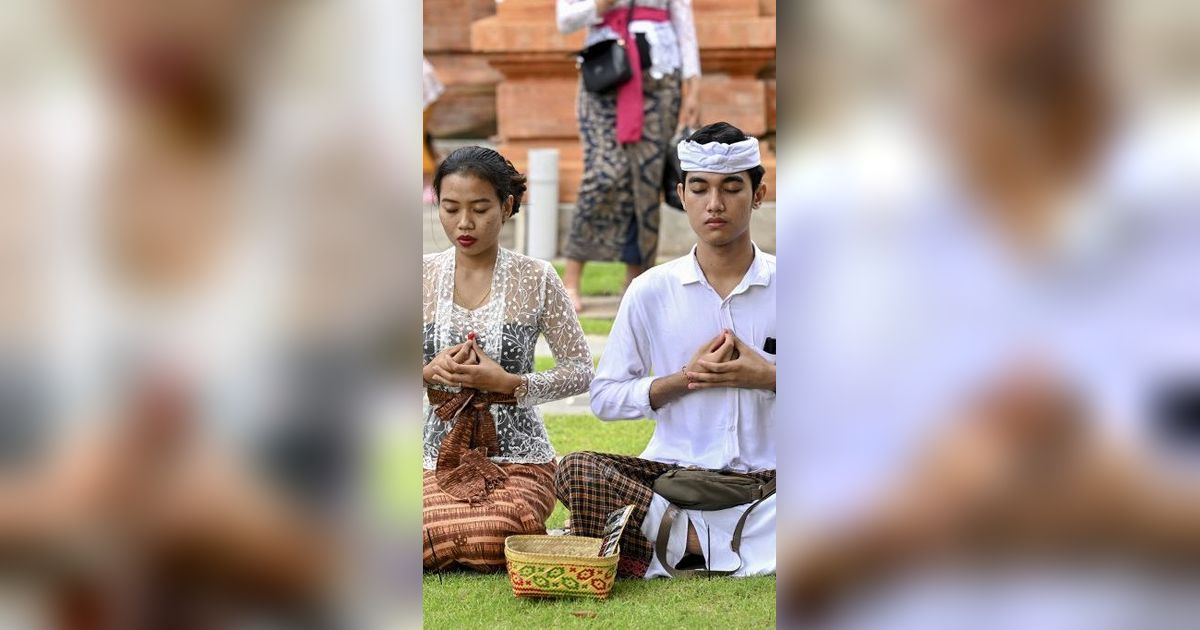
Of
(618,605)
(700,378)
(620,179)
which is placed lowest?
(618,605)

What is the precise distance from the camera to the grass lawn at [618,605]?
A: 2.97 meters

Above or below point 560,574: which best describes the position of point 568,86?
above

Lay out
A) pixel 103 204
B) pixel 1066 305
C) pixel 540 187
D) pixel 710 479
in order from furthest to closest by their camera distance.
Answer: pixel 540 187 → pixel 710 479 → pixel 103 204 → pixel 1066 305

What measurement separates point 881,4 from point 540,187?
6.58 m

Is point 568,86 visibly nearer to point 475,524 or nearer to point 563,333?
point 563,333

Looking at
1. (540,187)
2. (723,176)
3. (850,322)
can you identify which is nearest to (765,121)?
(540,187)

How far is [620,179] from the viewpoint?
6578 mm

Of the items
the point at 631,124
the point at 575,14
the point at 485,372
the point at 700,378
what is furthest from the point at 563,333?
the point at 631,124

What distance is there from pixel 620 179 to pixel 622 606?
368 centimetres

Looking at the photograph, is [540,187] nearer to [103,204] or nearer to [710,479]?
[710,479]

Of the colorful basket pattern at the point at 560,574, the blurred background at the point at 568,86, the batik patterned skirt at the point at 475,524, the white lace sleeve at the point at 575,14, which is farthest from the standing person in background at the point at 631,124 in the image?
the colorful basket pattern at the point at 560,574

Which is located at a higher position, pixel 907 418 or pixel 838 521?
pixel 907 418

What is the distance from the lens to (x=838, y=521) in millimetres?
1536

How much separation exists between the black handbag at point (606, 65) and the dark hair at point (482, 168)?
8.23 ft
